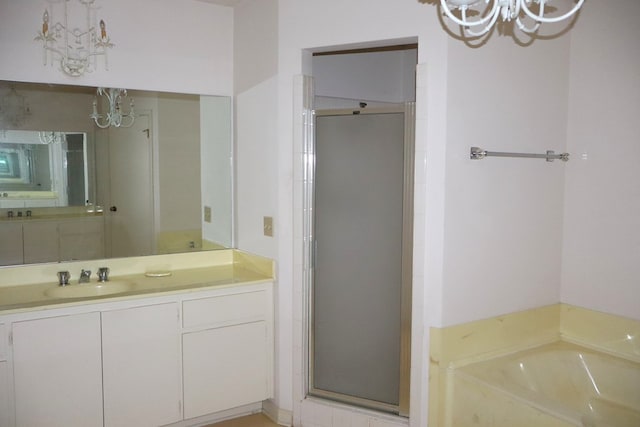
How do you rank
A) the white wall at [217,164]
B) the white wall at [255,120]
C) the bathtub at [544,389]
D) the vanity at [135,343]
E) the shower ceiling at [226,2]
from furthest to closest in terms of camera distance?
1. the white wall at [217,164]
2. the shower ceiling at [226,2]
3. the white wall at [255,120]
4. the vanity at [135,343]
5. the bathtub at [544,389]

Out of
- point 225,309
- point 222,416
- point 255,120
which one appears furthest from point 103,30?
point 222,416

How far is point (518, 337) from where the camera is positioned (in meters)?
2.77

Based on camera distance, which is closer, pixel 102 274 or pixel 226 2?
pixel 102 274

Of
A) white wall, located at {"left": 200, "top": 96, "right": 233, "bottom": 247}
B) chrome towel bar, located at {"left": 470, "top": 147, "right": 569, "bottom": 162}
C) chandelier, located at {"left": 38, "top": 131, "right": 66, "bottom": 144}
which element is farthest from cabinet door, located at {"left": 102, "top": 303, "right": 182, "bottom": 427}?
chrome towel bar, located at {"left": 470, "top": 147, "right": 569, "bottom": 162}

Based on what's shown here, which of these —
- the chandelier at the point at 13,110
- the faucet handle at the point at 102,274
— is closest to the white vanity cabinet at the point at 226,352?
the faucet handle at the point at 102,274

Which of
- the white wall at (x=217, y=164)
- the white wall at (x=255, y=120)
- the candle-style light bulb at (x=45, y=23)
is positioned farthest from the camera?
the white wall at (x=217, y=164)

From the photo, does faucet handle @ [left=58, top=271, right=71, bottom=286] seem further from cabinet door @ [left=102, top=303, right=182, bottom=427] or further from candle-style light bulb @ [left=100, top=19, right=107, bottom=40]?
candle-style light bulb @ [left=100, top=19, right=107, bottom=40]

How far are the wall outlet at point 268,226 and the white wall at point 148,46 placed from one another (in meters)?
0.92

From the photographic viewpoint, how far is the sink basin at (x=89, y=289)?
2.71m

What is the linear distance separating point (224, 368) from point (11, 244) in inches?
52.3

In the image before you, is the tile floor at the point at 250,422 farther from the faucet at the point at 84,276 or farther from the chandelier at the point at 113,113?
the chandelier at the point at 113,113

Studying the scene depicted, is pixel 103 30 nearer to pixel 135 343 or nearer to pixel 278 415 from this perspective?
pixel 135 343

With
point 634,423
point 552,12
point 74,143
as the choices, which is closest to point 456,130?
point 552,12

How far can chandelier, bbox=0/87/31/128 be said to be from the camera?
2699 mm
